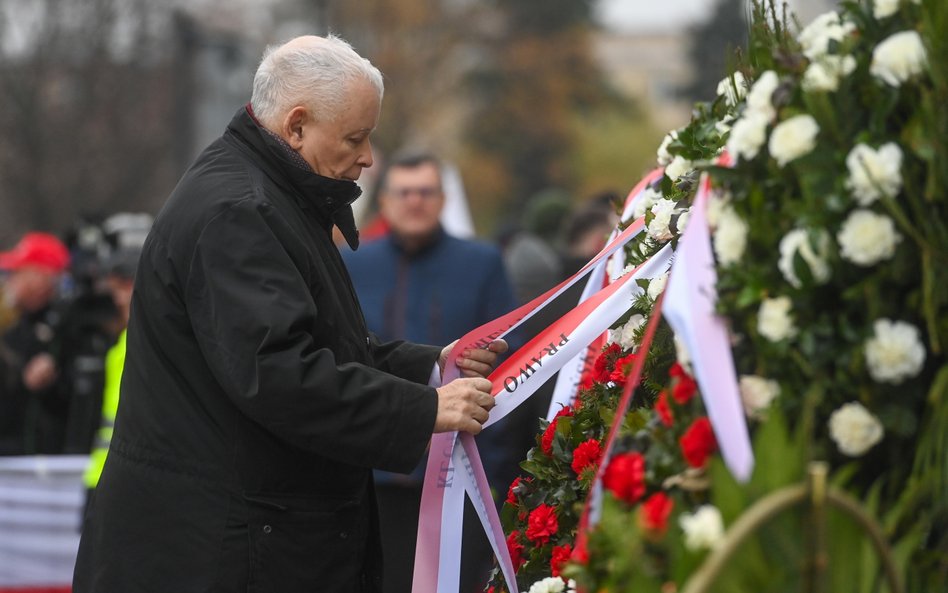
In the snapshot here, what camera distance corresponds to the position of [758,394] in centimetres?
256

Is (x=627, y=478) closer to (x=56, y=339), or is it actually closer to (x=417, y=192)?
(x=417, y=192)

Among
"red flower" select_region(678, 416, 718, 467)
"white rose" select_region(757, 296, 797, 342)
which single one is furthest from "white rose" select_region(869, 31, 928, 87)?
"red flower" select_region(678, 416, 718, 467)

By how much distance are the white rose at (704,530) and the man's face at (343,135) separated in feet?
5.11

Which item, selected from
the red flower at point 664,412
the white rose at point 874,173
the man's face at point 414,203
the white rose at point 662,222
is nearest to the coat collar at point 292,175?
the white rose at point 662,222

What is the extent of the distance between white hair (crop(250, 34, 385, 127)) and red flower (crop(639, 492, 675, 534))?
1.45 metres

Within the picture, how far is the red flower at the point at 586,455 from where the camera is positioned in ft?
11.0

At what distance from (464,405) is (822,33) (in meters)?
1.24

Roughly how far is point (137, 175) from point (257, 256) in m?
18.8

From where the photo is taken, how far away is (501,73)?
39.7 m

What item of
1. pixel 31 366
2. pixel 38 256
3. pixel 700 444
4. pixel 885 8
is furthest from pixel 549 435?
pixel 38 256

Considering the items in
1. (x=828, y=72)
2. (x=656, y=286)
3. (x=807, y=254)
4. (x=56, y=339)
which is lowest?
(x=807, y=254)

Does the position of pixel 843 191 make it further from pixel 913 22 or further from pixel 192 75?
pixel 192 75

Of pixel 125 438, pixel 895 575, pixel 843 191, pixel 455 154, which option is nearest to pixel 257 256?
pixel 125 438

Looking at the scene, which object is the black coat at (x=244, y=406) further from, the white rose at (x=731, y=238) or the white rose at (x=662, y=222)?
the white rose at (x=731, y=238)
